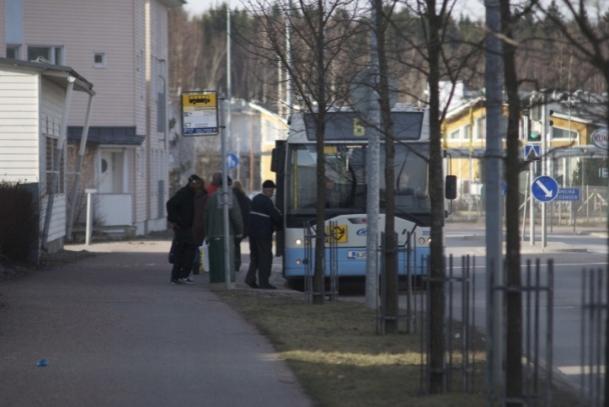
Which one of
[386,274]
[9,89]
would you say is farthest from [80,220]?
[386,274]

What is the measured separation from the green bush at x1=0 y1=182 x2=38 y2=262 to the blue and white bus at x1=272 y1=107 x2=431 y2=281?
14.0 ft

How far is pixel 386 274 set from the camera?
44.0 feet

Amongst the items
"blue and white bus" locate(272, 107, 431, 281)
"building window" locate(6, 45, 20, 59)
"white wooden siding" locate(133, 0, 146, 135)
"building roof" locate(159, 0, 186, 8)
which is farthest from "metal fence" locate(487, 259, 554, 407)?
"building roof" locate(159, 0, 186, 8)

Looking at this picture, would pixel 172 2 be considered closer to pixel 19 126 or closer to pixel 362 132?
pixel 19 126

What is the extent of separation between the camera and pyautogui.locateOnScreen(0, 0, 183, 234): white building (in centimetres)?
4025

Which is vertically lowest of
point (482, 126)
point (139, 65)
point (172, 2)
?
point (482, 126)

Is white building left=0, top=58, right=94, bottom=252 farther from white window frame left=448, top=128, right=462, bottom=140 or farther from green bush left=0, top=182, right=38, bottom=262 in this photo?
white window frame left=448, top=128, right=462, bottom=140

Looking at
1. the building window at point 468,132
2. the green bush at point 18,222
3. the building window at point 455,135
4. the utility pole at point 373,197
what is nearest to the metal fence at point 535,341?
the utility pole at point 373,197

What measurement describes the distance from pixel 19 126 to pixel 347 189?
7.42 m

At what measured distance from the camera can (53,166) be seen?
1089 inches

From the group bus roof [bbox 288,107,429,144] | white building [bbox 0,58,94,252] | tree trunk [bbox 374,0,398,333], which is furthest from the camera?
white building [bbox 0,58,94,252]

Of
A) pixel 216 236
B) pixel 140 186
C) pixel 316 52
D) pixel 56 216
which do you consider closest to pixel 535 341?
pixel 316 52

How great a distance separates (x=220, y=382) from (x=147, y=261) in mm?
17738

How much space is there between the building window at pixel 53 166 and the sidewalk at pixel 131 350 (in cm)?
641
